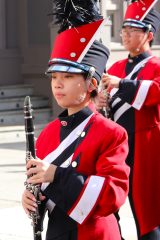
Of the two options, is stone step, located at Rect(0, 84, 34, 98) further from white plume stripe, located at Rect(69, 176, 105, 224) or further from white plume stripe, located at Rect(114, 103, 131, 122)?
white plume stripe, located at Rect(69, 176, 105, 224)

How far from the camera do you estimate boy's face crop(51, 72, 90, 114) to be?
3.26 meters

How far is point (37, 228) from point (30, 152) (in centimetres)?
34

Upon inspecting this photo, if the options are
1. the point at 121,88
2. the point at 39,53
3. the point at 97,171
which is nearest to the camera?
the point at 97,171

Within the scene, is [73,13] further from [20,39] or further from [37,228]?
[20,39]

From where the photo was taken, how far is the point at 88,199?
3168 mm

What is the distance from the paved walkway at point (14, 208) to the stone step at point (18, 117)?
2891 mm

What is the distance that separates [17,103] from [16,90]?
40cm

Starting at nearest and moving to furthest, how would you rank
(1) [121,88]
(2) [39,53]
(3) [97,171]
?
(3) [97,171] < (1) [121,88] < (2) [39,53]

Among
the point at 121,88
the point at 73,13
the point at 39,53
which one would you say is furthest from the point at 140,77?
the point at 39,53

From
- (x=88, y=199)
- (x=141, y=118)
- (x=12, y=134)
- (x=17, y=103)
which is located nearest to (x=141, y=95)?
(x=141, y=118)

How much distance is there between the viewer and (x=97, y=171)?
3203 millimetres

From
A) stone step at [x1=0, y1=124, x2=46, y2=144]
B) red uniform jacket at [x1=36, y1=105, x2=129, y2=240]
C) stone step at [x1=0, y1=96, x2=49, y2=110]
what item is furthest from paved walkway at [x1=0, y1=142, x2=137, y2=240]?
stone step at [x1=0, y1=96, x2=49, y2=110]

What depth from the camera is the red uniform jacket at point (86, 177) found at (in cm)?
316

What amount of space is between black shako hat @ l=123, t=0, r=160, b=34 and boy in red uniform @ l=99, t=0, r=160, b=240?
1cm
